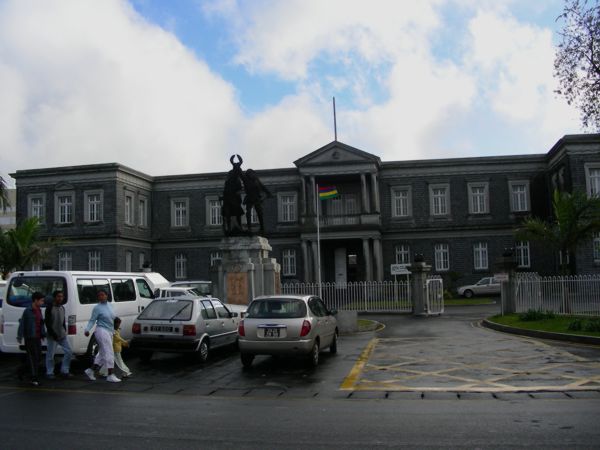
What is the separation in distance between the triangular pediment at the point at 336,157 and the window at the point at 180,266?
41.0 ft

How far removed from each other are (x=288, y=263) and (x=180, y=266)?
9.08 meters

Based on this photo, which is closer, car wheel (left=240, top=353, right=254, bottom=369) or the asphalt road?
the asphalt road

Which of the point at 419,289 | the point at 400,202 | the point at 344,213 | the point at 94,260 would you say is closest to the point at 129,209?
the point at 94,260

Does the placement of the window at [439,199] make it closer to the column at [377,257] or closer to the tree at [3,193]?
the column at [377,257]

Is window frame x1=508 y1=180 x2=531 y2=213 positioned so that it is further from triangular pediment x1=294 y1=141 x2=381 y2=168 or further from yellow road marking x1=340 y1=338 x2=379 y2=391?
yellow road marking x1=340 y1=338 x2=379 y2=391

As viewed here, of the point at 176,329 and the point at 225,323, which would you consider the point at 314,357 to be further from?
the point at 225,323

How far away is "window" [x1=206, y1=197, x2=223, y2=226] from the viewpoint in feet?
159

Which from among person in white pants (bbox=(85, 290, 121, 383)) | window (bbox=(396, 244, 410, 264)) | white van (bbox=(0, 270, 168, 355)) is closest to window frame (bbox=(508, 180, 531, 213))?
window (bbox=(396, 244, 410, 264))

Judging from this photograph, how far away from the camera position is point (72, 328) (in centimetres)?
1235

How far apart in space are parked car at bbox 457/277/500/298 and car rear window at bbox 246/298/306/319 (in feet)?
98.3

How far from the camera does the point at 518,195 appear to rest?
44.8m

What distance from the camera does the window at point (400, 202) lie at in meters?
45.8

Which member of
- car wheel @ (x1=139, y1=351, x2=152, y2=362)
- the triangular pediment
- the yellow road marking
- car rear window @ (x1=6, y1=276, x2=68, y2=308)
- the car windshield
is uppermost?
the triangular pediment

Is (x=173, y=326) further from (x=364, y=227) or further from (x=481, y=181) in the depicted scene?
(x=481, y=181)
